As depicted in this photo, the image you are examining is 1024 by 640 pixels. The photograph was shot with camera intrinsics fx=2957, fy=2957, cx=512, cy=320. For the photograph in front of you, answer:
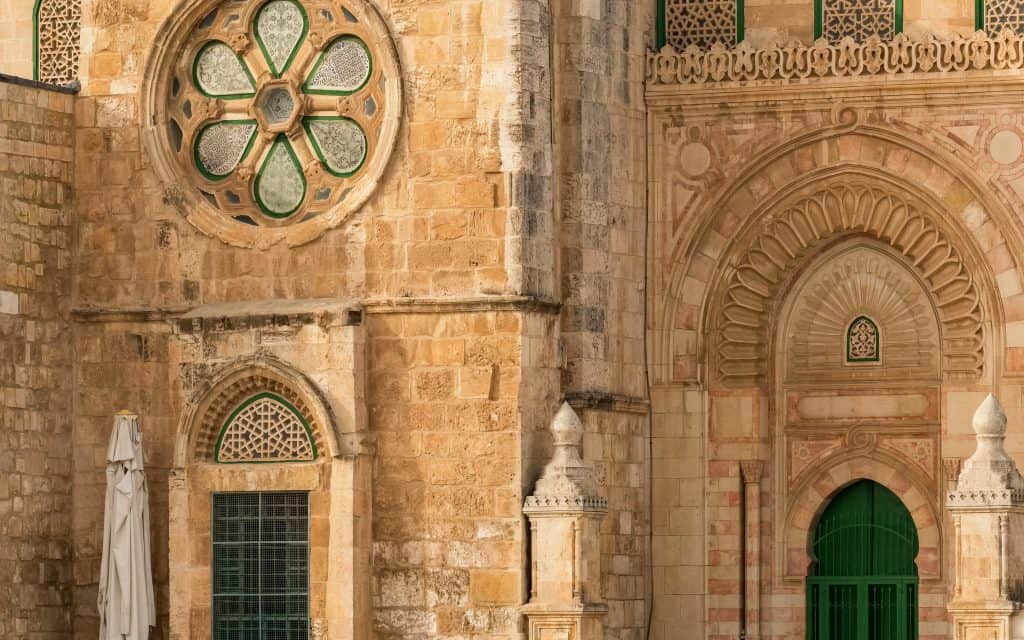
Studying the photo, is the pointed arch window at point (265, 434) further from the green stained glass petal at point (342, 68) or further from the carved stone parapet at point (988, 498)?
the carved stone parapet at point (988, 498)

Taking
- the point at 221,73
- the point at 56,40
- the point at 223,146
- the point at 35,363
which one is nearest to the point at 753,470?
the point at 223,146

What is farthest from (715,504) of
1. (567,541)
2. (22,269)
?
(22,269)

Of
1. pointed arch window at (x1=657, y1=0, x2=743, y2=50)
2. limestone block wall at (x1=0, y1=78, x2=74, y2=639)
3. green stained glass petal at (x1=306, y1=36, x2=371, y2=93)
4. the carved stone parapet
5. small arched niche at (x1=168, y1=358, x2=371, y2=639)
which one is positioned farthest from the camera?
pointed arch window at (x1=657, y1=0, x2=743, y2=50)

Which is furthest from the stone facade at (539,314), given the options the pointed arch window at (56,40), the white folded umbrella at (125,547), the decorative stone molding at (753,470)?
the pointed arch window at (56,40)

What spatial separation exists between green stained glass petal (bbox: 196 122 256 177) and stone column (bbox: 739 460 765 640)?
509cm

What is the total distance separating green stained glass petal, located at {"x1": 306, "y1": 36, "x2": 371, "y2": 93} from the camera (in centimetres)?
2475

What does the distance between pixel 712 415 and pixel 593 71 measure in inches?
127

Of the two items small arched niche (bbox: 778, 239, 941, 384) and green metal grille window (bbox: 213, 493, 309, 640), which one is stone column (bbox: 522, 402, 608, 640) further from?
small arched niche (bbox: 778, 239, 941, 384)

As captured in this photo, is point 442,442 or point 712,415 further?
point 712,415

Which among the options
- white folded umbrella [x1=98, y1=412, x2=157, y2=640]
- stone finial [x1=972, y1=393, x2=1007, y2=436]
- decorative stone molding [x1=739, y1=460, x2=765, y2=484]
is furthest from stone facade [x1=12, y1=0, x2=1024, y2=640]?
stone finial [x1=972, y1=393, x2=1007, y2=436]

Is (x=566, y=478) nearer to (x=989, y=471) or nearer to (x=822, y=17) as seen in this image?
(x=989, y=471)

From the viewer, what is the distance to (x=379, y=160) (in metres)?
24.4

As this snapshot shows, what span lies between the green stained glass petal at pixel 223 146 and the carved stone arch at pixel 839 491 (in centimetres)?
559

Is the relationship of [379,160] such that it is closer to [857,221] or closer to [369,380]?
[369,380]
